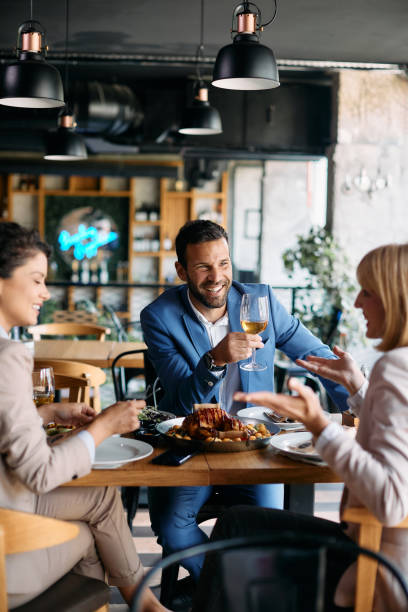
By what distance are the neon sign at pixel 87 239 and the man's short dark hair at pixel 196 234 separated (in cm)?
861

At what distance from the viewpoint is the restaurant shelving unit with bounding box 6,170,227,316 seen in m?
11.2

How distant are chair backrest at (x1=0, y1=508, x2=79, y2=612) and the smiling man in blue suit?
956 millimetres

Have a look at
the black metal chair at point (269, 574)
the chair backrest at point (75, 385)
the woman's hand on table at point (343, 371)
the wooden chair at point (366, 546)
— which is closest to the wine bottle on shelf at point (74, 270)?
the chair backrest at point (75, 385)

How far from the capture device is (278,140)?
7254 millimetres

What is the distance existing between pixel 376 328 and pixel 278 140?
5.88m

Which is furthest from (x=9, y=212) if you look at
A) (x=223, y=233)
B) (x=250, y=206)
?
(x=223, y=233)

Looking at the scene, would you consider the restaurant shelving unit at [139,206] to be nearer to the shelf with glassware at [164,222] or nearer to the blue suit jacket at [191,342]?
the shelf with glassware at [164,222]

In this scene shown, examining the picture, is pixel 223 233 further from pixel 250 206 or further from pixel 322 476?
pixel 250 206

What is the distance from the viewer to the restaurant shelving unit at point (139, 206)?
1116 cm

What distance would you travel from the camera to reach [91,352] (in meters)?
4.46

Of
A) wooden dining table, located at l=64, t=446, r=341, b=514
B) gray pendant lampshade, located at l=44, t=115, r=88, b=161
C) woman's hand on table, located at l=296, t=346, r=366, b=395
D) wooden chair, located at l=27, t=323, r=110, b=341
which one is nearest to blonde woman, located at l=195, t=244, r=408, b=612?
wooden dining table, located at l=64, t=446, r=341, b=514

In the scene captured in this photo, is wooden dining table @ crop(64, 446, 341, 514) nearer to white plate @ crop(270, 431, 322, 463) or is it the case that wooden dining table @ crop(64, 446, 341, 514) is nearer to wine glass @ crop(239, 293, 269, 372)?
white plate @ crop(270, 431, 322, 463)

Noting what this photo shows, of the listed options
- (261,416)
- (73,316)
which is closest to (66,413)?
(261,416)

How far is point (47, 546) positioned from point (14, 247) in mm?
766
